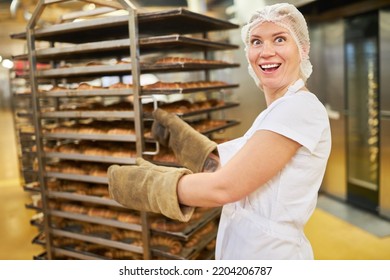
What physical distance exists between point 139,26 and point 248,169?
4.04 ft

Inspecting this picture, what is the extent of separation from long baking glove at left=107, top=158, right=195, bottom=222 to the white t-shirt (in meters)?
0.20

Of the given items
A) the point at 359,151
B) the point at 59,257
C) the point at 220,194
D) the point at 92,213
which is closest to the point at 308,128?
the point at 220,194

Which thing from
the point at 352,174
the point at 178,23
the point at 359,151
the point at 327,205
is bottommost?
the point at 327,205

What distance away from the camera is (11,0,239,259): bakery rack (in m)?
1.72

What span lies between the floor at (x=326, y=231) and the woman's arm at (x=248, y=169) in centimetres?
140

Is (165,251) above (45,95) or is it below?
below

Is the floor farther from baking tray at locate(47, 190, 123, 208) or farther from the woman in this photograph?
the woman

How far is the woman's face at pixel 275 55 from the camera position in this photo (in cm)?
101

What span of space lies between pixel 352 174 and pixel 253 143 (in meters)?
2.93

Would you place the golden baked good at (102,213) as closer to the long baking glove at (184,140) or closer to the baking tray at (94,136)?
the baking tray at (94,136)

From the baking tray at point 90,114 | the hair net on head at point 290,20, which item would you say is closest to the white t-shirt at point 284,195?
the hair net on head at point 290,20

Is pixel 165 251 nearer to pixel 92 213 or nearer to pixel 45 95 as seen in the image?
pixel 92 213

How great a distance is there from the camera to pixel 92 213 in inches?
82.8
